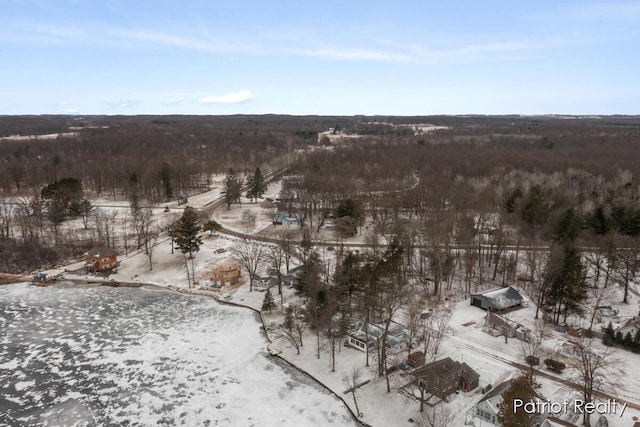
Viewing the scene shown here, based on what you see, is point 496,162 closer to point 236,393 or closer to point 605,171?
point 605,171

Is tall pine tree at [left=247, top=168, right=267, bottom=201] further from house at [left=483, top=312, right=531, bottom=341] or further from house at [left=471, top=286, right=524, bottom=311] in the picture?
house at [left=483, top=312, right=531, bottom=341]

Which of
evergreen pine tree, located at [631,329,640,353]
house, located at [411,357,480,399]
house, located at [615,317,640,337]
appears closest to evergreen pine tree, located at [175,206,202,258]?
house, located at [411,357,480,399]

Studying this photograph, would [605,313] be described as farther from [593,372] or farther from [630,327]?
[593,372]

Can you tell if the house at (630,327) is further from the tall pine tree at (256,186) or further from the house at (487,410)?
the tall pine tree at (256,186)

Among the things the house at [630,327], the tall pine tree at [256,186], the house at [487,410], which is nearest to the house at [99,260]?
the tall pine tree at [256,186]

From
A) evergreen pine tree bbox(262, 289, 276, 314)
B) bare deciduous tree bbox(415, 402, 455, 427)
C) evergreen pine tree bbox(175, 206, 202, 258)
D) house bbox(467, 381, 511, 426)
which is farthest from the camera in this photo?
evergreen pine tree bbox(175, 206, 202, 258)

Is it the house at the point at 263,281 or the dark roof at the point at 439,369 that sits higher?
the dark roof at the point at 439,369
